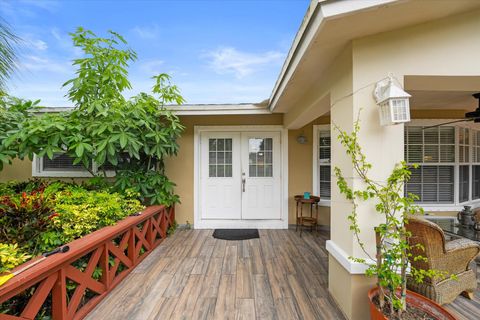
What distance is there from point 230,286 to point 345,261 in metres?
1.32

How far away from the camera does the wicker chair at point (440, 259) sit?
1.94 metres

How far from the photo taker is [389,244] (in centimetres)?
167

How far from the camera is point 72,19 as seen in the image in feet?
13.4

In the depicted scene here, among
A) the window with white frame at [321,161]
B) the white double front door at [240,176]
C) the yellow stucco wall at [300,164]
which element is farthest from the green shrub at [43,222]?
the window with white frame at [321,161]

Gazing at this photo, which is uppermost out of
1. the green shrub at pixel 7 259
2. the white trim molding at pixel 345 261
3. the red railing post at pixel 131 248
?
the green shrub at pixel 7 259

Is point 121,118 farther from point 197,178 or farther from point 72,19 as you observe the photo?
point 72,19

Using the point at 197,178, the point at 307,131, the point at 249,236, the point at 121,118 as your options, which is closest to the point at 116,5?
the point at 121,118

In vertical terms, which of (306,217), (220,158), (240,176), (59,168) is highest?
(220,158)

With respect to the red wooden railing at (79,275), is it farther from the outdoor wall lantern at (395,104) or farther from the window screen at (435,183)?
the window screen at (435,183)

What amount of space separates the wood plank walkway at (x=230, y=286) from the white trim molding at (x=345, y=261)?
525mm

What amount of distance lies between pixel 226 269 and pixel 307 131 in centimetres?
318

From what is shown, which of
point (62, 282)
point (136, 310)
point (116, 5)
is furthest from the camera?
point (116, 5)

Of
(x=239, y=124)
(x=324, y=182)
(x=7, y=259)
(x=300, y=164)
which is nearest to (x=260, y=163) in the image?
(x=300, y=164)

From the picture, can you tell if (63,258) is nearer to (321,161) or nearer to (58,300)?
(58,300)
